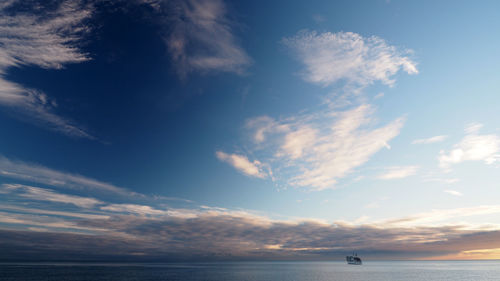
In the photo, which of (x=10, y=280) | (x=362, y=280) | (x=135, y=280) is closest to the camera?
(x=10, y=280)

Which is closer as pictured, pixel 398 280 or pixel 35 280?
pixel 35 280

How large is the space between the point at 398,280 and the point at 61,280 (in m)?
178

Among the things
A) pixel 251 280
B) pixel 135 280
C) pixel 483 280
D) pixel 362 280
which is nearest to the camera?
pixel 135 280

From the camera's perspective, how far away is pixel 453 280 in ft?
494

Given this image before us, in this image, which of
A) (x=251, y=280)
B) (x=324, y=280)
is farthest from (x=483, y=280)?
(x=251, y=280)

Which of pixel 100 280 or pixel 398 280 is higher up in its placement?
pixel 100 280

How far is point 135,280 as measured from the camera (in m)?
124

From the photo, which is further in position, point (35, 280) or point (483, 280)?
point (483, 280)

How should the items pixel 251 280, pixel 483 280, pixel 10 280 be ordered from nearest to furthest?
1. pixel 10 280
2. pixel 251 280
3. pixel 483 280

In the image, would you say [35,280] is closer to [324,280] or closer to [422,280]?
[324,280]

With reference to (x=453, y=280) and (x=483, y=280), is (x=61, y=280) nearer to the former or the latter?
(x=453, y=280)

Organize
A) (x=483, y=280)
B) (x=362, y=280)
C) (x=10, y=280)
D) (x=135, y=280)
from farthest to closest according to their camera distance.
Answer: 1. (x=483, y=280)
2. (x=362, y=280)
3. (x=135, y=280)
4. (x=10, y=280)

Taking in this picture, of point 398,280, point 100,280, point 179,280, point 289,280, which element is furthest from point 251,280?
point 398,280

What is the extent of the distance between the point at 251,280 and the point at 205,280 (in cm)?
2402
